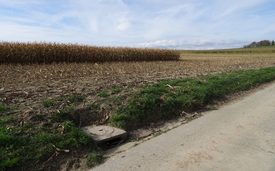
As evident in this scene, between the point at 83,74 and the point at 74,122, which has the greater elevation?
the point at 83,74

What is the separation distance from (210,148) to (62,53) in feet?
49.2

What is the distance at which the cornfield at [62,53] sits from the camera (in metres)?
13.6

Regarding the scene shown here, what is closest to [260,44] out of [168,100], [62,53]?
[62,53]

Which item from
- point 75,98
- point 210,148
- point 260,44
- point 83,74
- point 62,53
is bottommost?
point 210,148

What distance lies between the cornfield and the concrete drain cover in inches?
480

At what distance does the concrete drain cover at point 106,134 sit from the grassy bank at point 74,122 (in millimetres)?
236

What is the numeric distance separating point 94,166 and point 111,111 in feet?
6.38

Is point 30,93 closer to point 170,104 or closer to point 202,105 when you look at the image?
point 170,104

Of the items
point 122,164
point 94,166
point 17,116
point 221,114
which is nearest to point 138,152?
point 122,164

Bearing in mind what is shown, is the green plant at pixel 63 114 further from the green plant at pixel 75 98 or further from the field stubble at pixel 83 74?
the field stubble at pixel 83 74

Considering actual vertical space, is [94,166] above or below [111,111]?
below

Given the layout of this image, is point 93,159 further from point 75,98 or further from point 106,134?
point 75,98

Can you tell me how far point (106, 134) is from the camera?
167 inches

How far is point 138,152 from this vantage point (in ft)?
12.1
